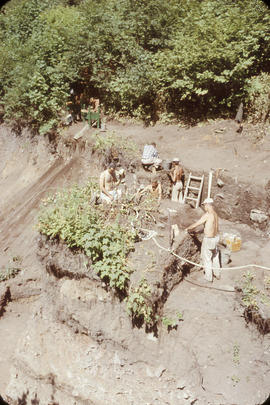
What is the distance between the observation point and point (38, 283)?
383 inches

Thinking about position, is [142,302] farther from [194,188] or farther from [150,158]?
[150,158]

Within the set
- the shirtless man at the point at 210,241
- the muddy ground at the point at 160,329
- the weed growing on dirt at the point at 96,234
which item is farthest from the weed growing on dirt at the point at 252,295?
the weed growing on dirt at the point at 96,234

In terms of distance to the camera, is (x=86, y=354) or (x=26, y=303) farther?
(x=26, y=303)

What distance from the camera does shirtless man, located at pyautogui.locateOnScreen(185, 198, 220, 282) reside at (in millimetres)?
6973

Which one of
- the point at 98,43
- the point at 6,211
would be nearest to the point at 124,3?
the point at 98,43

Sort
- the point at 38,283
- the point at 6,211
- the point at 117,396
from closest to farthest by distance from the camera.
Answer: the point at 117,396, the point at 38,283, the point at 6,211

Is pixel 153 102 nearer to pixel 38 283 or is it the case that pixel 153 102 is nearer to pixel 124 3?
pixel 124 3

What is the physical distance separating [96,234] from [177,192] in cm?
410

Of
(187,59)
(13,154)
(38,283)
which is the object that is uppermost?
(187,59)

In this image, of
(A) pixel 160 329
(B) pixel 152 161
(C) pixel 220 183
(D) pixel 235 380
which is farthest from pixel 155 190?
(D) pixel 235 380

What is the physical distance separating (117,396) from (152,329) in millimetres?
1594

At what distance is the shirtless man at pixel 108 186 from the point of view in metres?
8.48

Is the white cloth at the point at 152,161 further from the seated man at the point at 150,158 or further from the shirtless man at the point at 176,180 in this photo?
the shirtless man at the point at 176,180

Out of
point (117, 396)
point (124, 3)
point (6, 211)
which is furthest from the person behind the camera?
point (124, 3)
